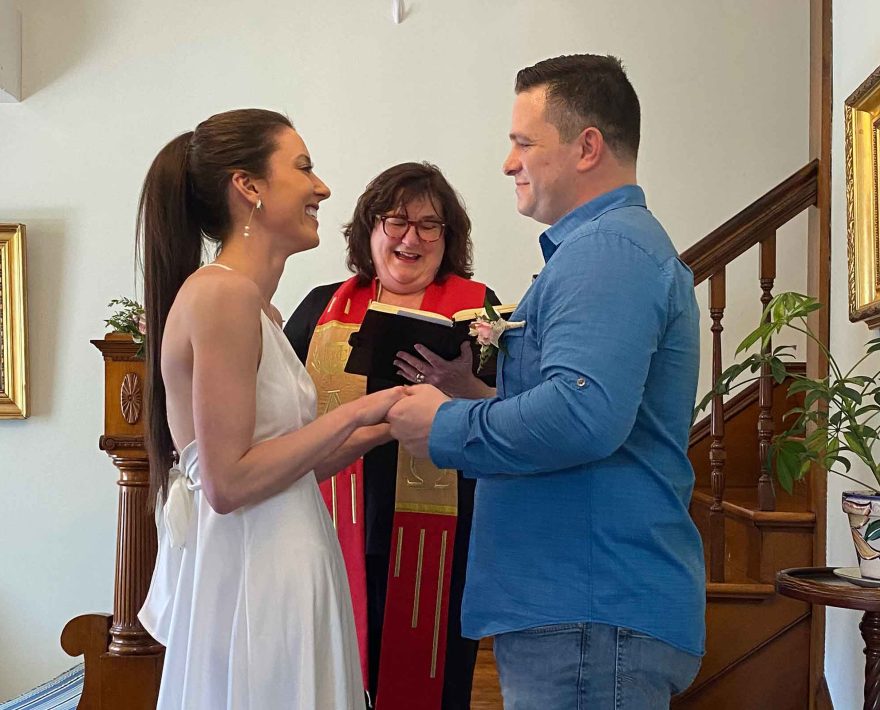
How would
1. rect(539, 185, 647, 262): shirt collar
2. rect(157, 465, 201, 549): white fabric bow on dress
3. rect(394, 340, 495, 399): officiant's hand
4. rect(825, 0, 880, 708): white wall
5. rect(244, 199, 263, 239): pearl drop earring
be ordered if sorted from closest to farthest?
rect(539, 185, 647, 262): shirt collar < rect(157, 465, 201, 549): white fabric bow on dress < rect(244, 199, 263, 239): pearl drop earring < rect(394, 340, 495, 399): officiant's hand < rect(825, 0, 880, 708): white wall

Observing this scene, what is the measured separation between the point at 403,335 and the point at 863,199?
142cm

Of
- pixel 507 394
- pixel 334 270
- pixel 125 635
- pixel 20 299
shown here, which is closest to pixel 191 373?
pixel 507 394

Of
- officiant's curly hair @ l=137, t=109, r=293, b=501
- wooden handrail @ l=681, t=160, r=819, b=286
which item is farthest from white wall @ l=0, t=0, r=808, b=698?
officiant's curly hair @ l=137, t=109, r=293, b=501

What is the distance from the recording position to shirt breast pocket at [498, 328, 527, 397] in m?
1.69

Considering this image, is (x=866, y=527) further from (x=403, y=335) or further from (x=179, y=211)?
(x=179, y=211)

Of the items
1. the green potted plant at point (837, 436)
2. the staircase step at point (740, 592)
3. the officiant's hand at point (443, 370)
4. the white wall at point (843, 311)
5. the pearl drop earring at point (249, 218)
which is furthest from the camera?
the staircase step at point (740, 592)

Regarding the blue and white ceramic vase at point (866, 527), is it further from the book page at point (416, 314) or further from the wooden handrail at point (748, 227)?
the wooden handrail at point (748, 227)

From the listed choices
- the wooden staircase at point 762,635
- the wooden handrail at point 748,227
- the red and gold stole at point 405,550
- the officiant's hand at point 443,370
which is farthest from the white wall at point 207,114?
the officiant's hand at point 443,370

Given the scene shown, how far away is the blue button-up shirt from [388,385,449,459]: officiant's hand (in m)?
0.06

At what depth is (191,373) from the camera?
1.74 metres

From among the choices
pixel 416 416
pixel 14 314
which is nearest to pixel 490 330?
pixel 416 416

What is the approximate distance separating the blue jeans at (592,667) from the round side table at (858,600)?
2.17 feet

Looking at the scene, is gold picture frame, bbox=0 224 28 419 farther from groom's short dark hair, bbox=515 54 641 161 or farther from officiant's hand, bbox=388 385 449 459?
groom's short dark hair, bbox=515 54 641 161

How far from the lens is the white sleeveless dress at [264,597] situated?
1702 mm
